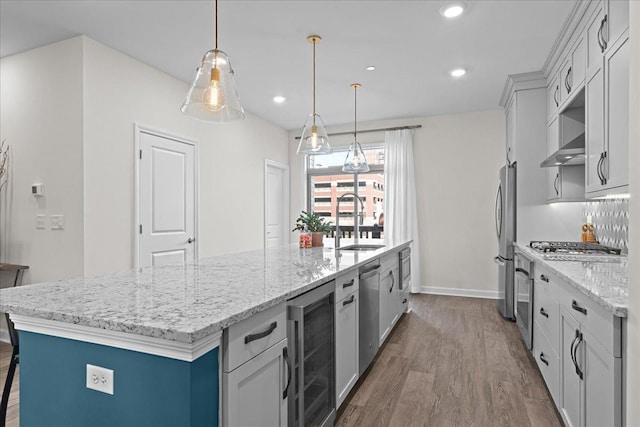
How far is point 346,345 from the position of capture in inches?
85.7

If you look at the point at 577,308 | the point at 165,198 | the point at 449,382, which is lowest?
the point at 449,382

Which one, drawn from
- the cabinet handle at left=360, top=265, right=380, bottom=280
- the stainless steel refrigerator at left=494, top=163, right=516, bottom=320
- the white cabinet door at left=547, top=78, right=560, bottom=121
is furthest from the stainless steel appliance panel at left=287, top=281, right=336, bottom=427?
the white cabinet door at left=547, top=78, right=560, bottom=121

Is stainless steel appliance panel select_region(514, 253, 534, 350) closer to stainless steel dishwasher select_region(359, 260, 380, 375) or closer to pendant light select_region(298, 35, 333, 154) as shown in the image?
stainless steel dishwasher select_region(359, 260, 380, 375)

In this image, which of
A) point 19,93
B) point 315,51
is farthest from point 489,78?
point 19,93

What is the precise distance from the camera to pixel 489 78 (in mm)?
4090

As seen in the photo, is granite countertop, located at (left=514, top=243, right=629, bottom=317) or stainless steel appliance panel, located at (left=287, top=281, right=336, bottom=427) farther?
stainless steel appliance panel, located at (left=287, top=281, right=336, bottom=427)

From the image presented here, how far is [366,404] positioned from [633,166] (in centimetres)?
187

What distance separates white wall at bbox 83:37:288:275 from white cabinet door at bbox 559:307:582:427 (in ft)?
11.2

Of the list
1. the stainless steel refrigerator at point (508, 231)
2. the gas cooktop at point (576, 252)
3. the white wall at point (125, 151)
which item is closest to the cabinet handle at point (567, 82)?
the stainless steel refrigerator at point (508, 231)

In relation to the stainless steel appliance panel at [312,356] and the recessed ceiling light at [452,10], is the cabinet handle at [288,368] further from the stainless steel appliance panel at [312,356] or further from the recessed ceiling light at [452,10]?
the recessed ceiling light at [452,10]

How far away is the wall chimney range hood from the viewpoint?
271cm

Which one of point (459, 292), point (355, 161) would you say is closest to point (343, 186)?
point (459, 292)

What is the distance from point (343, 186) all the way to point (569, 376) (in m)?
4.85

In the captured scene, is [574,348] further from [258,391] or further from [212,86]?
[212,86]
